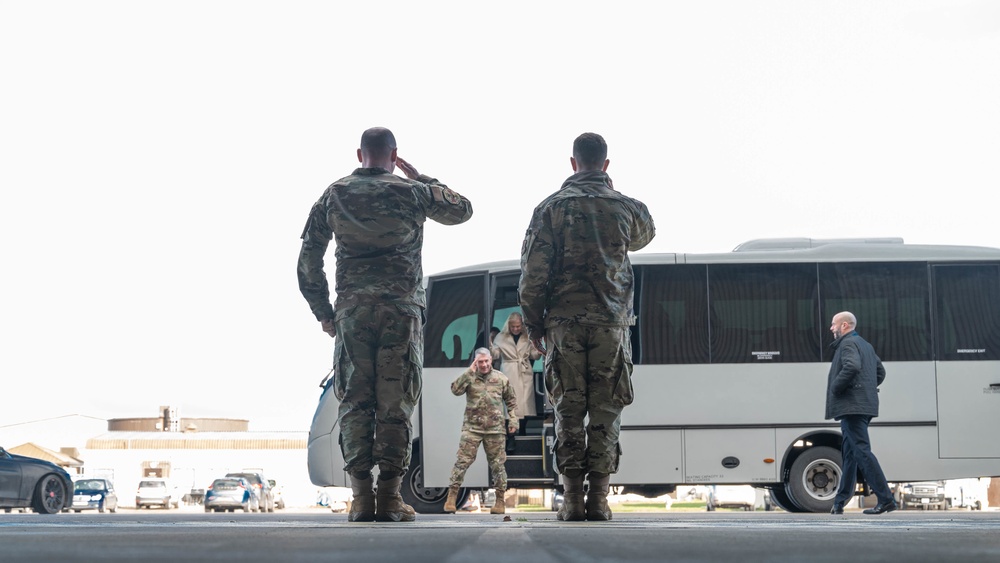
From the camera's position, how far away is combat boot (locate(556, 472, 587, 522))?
6.49 meters

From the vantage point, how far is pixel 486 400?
1298cm

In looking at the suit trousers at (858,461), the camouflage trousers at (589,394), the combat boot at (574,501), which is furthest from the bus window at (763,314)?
the combat boot at (574,501)

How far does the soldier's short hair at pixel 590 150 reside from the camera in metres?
6.93

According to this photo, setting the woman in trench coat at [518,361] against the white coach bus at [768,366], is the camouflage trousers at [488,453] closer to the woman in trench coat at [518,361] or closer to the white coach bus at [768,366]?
the white coach bus at [768,366]

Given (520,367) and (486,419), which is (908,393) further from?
(486,419)

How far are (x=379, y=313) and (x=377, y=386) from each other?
14.3 inches

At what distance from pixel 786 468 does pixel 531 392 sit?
110 inches

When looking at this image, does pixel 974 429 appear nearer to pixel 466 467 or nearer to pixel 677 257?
pixel 677 257

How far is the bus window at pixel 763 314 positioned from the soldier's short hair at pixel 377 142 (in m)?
7.72

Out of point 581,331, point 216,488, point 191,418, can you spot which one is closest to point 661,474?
point 581,331

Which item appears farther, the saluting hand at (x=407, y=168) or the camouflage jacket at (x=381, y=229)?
the saluting hand at (x=407, y=168)

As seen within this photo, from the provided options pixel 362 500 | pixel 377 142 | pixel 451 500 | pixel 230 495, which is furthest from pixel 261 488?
pixel 377 142

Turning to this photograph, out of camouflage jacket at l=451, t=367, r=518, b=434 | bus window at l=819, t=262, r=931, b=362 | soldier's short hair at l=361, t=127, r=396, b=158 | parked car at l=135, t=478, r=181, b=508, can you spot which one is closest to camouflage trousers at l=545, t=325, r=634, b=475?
soldier's short hair at l=361, t=127, r=396, b=158

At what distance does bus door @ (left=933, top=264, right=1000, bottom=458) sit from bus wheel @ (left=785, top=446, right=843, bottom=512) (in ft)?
3.79
